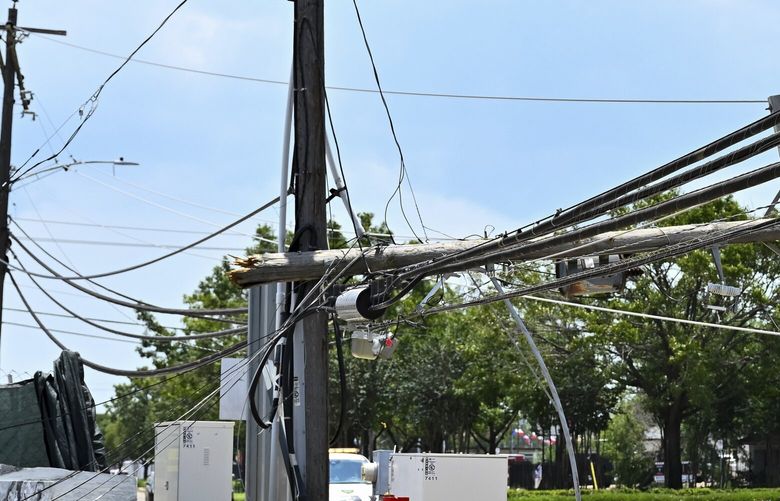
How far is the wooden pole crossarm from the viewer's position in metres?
10.6

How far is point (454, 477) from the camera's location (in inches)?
553

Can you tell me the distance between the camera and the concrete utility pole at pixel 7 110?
1973 cm

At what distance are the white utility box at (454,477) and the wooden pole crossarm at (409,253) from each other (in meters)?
3.79

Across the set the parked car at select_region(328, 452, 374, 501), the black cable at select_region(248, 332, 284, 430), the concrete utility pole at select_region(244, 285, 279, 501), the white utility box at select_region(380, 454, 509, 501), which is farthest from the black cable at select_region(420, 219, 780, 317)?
the parked car at select_region(328, 452, 374, 501)

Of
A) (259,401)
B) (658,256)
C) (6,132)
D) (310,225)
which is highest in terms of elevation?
(6,132)

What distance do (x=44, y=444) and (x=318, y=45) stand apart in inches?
268

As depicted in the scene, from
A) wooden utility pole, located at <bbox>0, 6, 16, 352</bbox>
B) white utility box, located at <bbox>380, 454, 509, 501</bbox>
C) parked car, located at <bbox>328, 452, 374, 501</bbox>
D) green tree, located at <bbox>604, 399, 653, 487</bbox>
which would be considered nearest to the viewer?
white utility box, located at <bbox>380, 454, 509, 501</bbox>

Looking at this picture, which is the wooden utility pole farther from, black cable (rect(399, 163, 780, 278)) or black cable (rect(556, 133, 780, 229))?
black cable (rect(556, 133, 780, 229))

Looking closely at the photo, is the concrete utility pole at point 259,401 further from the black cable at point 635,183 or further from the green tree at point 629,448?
the green tree at point 629,448

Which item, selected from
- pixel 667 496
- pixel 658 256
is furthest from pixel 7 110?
pixel 667 496

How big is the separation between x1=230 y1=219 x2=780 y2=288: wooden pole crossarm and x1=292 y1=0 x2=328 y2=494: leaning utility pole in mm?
288

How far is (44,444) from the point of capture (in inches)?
557

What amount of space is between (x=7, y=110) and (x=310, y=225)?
1194cm

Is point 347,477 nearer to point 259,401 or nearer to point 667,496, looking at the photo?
point 259,401
